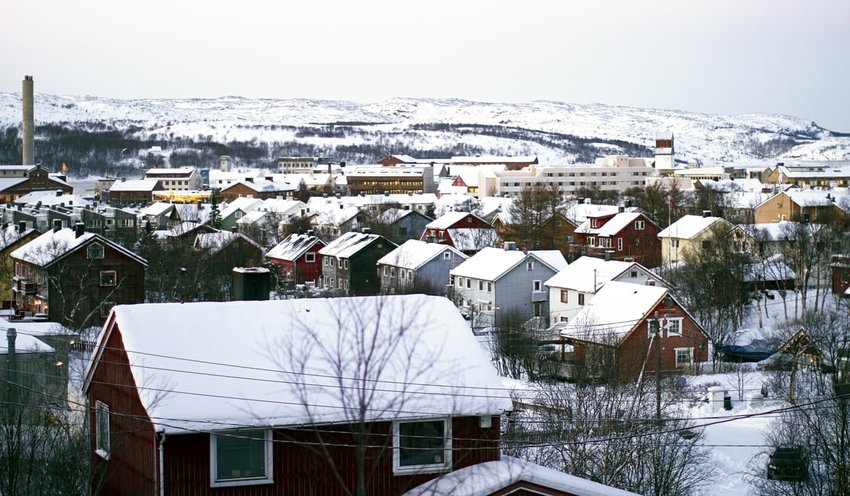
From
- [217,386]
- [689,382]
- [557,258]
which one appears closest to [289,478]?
[217,386]

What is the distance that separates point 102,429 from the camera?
971 cm

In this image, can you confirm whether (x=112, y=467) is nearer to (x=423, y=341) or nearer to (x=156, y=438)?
(x=156, y=438)

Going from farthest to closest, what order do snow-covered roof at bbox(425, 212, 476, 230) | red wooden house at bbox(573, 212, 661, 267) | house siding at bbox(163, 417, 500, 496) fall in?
snow-covered roof at bbox(425, 212, 476, 230) → red wooden house at bbox(573, 212, 661, 267) → house siding at bbox(163, 417, 500, 496)

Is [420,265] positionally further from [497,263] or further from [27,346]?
[27,346]

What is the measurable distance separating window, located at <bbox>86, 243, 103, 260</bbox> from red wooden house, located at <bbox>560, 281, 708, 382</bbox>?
14520 millimetres

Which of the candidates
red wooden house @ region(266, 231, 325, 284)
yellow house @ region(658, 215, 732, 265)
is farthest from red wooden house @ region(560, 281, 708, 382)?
red wooden house @ region(266, 231, 325, 284)

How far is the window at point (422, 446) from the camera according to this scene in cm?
873

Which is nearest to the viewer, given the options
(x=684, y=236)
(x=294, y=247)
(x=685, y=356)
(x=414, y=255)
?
(x=685, y=356)

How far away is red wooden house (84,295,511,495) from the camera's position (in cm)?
831

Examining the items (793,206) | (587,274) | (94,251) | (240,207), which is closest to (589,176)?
(240,207)

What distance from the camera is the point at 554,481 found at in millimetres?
8359

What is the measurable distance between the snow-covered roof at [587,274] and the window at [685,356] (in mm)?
5595

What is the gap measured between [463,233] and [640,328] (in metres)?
25.7

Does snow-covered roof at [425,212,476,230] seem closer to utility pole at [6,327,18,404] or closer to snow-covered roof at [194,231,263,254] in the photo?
snow-covered roof at [194,231,263,254]
